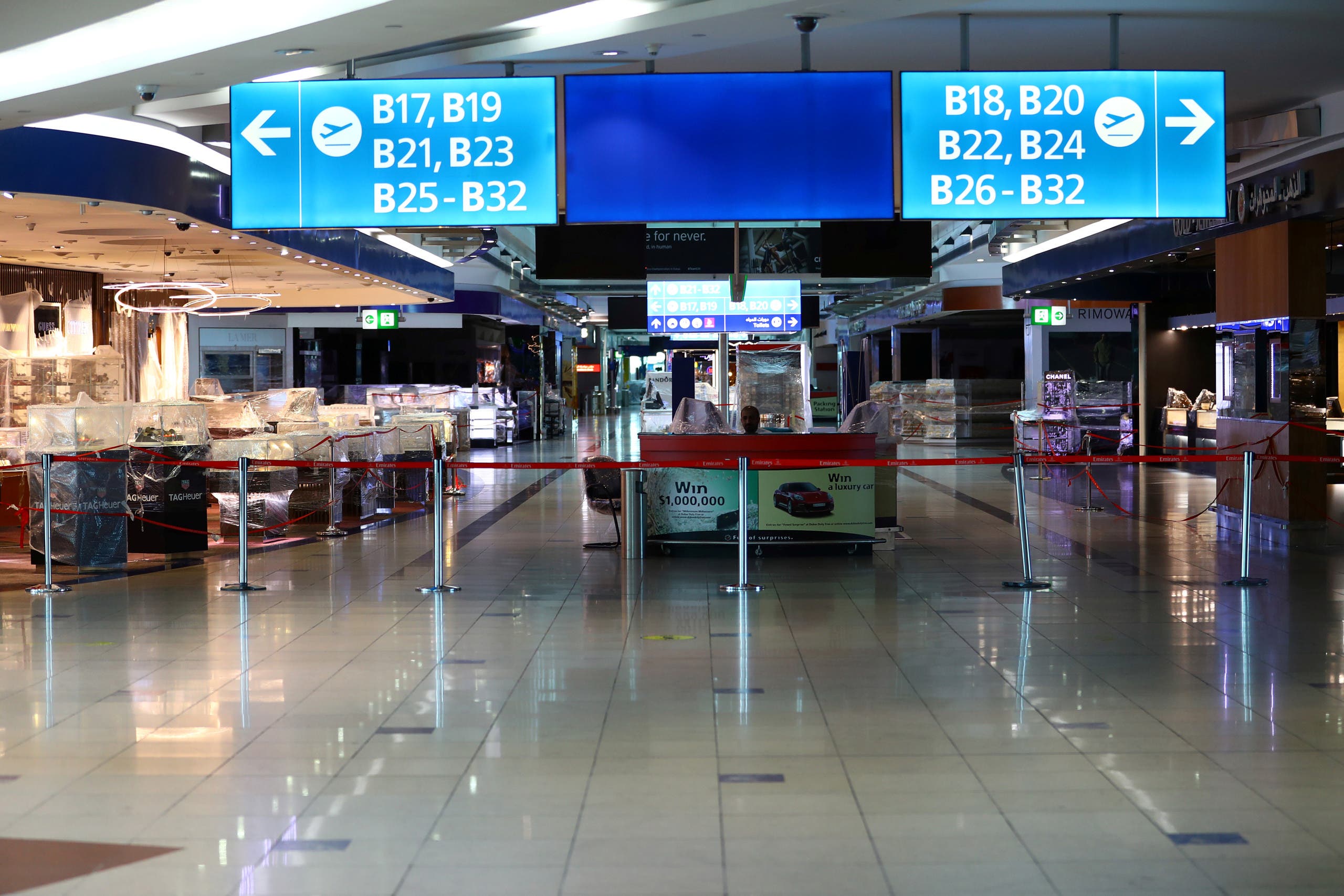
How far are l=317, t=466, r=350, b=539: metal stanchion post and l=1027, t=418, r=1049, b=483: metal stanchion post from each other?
30.8 feet

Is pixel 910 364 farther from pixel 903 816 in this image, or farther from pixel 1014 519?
pixel 903 816

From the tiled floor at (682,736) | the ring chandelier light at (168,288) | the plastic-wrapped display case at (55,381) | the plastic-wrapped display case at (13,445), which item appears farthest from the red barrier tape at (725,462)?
the plastic-wrapped display case at (55,381)

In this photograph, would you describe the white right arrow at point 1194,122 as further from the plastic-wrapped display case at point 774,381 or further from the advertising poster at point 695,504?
the plastic-wrapped display case at point 774,381

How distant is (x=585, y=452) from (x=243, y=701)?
17904 mm

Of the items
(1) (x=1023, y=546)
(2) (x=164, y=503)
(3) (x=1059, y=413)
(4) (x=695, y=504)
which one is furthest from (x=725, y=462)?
(3) (x=1059, y=413)

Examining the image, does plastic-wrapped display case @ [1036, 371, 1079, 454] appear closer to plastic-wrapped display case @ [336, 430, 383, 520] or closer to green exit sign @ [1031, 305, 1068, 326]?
green exit sign @ [1031, 305, 1068, 326]

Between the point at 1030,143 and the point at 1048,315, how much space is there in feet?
58.6

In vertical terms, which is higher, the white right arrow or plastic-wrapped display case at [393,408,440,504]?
the white right arrow

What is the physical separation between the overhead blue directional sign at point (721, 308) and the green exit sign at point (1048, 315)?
861 cm

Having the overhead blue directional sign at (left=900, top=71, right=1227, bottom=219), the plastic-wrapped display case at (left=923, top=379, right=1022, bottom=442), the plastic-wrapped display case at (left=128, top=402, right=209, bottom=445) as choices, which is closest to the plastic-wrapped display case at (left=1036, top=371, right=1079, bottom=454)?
the plastic-wrapped display case at (left=923, top=379, right=1022, bottom=442)

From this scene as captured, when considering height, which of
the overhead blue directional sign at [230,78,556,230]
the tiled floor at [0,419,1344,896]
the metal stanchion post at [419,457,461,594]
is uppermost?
the overhead blue directional sign at [230,78,556,230]

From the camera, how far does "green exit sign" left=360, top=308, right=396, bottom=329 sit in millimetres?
26656

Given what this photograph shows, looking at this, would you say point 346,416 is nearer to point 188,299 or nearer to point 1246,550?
point 188,299

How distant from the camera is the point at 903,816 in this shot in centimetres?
373
